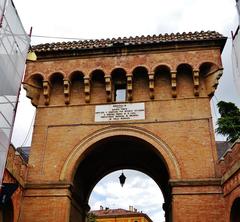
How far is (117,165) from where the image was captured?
55.1 feet

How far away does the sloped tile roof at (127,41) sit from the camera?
14.0 metres

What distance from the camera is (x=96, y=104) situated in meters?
14.0

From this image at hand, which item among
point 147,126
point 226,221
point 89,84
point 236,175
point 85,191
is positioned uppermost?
point 89,84

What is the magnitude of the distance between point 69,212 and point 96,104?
4280mm

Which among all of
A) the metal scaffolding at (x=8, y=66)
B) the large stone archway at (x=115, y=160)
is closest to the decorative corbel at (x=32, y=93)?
the metal scaffolding at (x=8, y=66)

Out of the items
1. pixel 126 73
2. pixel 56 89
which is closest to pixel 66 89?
pixel 56 89

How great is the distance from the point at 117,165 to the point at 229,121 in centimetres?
857

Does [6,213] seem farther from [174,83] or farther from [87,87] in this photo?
[174,83]

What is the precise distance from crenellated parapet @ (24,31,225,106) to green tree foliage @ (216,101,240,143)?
7.44 metres

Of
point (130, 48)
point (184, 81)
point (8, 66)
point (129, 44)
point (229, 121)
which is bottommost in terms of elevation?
point (8, 66)

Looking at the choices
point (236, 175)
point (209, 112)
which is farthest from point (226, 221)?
point (209, 112)

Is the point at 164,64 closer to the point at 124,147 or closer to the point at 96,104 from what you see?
the point at 96,104

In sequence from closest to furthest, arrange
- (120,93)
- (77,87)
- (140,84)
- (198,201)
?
(198,201) < (140,84) < (120,93) < (77,87)

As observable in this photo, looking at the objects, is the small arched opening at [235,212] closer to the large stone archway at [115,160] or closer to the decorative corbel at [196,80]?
the large stone archway at [115,160]
